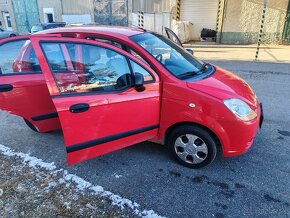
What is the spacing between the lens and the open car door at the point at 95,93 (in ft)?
8.97

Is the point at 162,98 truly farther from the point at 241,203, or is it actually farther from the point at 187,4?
the point at 187,4

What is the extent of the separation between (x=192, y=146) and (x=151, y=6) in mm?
16394

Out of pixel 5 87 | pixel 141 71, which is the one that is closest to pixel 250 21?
pixel 141 71

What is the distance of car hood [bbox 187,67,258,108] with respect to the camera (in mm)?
2963

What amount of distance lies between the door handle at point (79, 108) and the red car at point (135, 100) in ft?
0.03

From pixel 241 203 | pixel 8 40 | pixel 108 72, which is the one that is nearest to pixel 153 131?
pixel 108 72

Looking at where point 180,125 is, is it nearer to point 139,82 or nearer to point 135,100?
point 135,100

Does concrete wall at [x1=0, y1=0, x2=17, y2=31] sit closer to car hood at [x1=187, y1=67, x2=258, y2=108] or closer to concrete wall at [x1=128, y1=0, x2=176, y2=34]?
concrete wall at [x1=128, y1=0, x2=176, y2=34]

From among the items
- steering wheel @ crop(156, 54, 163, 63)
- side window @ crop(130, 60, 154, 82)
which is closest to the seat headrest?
side window @ crop(130, 60, 154, 82)

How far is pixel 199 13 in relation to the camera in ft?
52.5

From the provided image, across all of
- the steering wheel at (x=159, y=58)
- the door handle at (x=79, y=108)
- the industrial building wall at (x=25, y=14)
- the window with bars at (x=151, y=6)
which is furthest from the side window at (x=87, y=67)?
the industrial building wall at (x=25, y=14)

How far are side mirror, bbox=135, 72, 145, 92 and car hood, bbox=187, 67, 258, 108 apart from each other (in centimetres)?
56

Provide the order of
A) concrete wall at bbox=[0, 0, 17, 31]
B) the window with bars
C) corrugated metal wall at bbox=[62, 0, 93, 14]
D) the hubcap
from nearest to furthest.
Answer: the hubcap < the window with bars < corrugated metal wall at bbox=[62, 0, 93, 14] < concrete wall at bbox=[0, 0, 17, 31]

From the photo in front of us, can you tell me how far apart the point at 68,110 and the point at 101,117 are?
38 cm
